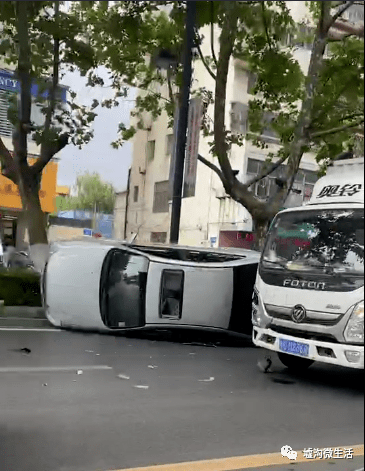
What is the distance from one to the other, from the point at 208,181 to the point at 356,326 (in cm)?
38

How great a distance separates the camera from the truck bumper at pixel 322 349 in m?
0.75

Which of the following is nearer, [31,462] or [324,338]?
[324,338]

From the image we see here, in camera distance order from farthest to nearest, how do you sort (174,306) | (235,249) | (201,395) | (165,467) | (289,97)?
(165,467), (174,306), (201,395), (235,249), (289,97)

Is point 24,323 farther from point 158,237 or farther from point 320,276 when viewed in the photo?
point 320,276

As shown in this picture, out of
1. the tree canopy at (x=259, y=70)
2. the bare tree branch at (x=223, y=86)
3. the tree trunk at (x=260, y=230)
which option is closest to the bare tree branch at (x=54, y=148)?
the tree canopy at (x=259, y=70)

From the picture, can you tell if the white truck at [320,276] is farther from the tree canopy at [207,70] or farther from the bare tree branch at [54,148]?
the bare tree branch at [54,148]

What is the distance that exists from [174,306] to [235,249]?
0.53m

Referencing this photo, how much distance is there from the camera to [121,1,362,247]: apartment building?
95cm

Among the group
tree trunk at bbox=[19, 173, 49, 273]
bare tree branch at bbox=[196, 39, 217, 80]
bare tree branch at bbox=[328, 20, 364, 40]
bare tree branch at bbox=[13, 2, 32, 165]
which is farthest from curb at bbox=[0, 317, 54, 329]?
bare tree branch at bbox=[328, 20, 364, 40]

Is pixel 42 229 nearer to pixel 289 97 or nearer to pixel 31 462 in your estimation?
pixel 289 97

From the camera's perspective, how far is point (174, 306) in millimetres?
1595

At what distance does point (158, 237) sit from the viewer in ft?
3.69

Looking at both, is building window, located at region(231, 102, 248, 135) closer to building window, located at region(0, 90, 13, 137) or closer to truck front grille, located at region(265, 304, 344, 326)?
truck front grille, located at region(265, 304, 344, 326)

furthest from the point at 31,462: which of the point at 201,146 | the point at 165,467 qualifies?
the point at 201,146
